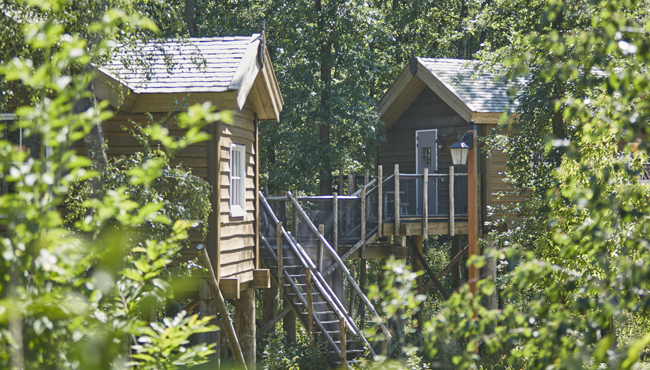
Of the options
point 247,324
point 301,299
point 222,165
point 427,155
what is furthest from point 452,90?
point 247,324

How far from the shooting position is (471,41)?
26.8 metres

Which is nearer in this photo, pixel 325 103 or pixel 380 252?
pixel 380 252

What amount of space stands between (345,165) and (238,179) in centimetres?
824

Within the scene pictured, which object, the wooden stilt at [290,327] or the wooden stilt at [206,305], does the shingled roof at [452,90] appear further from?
the wooden stilt at [206,305]

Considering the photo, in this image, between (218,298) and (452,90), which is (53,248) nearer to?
(218,298)

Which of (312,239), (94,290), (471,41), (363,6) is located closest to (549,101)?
(312,239)

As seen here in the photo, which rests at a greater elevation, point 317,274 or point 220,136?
point 220,136

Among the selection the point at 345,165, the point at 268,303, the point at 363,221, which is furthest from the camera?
the point at 345,165

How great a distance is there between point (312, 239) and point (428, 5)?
1292 centimetres

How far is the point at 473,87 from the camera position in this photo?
15711mm

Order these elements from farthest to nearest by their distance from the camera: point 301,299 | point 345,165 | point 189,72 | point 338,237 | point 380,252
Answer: point 345,165 < point 380,252 < point 338,237 < point 301,299 < point 189,72

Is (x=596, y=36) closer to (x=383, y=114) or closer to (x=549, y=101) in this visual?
(x=549, y=101)

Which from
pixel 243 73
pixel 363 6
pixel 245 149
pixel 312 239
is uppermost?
pixel 363 6

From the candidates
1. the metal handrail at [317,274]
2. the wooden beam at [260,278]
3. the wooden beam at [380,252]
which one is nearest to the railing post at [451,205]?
the wooden beam at [380,252]
